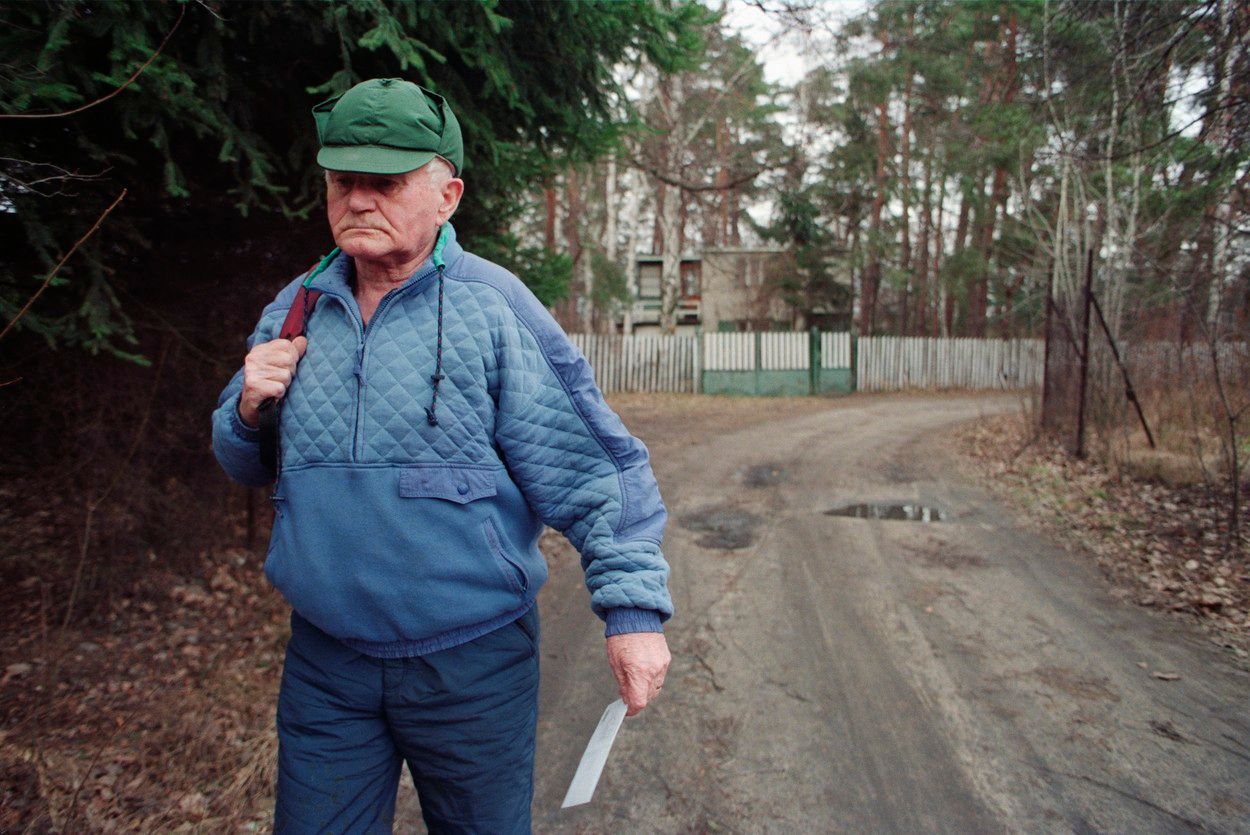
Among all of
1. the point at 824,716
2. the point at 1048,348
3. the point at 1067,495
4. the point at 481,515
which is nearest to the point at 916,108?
the point at 1048,348

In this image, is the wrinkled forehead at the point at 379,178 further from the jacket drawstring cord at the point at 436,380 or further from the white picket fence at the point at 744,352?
the white picket fence at the point at 744,352

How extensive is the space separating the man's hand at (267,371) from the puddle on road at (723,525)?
466cm

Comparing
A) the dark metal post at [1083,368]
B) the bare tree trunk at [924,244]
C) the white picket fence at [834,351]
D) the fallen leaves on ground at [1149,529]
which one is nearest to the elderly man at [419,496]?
the fallen leaves on ground at [1149,529]

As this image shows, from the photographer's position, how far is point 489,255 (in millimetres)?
4855

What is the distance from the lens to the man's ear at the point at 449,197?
1700mm

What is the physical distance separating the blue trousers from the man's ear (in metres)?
0.95

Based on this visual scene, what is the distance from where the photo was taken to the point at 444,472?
1.56 metres

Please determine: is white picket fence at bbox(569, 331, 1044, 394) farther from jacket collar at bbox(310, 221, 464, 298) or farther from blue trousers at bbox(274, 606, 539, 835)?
blue trousers at bbox(274, 606, 539, 835)

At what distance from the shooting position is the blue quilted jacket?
1549 millimetres

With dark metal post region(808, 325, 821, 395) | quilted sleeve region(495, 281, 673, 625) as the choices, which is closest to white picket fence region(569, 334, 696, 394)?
dark metal post region(808, 325, 821, 395)

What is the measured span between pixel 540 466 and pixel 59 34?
232 cm

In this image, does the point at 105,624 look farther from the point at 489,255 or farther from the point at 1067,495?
the point at 1067,495

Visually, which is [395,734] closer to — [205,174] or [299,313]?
[299,313]

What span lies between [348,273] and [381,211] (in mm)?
218
